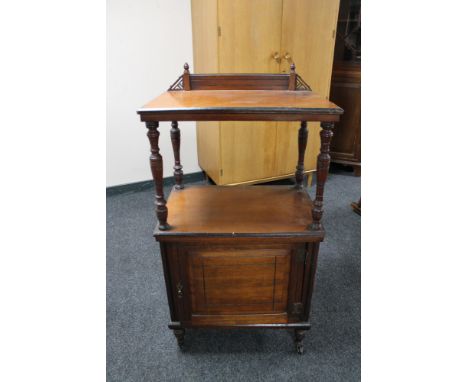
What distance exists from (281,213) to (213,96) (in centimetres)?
54

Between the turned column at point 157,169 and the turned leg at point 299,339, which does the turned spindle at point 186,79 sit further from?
the turned leg at point 299,339

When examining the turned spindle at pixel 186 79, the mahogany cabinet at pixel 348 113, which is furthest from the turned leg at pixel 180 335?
the mahogany cabinet at pixel 348 113

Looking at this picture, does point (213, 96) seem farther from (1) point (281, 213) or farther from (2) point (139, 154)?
(2) point (139, 154)

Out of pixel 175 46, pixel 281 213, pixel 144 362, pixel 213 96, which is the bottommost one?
pixel 144 362

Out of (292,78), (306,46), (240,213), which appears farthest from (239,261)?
(306,46)

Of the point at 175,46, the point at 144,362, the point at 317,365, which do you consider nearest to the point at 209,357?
the point at 144,362

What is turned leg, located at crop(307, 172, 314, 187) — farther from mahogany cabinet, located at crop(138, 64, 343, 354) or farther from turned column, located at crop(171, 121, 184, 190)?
turned column, located at crop(171, 121, 184, 190)

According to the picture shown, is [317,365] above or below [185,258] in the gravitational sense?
below

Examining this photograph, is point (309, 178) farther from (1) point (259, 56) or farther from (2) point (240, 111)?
(2) point (240, 111)

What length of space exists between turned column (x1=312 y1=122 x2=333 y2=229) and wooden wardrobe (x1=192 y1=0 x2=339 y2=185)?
4.09ft

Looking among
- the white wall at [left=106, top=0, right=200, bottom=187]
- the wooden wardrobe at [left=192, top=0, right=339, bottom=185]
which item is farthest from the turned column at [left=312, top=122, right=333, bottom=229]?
the white wall at [left=106, top=0, right=200, bottom=187]

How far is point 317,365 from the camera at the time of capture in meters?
1.29

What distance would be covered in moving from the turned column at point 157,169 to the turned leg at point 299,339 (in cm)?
74

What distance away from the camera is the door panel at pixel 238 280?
1138 mm
